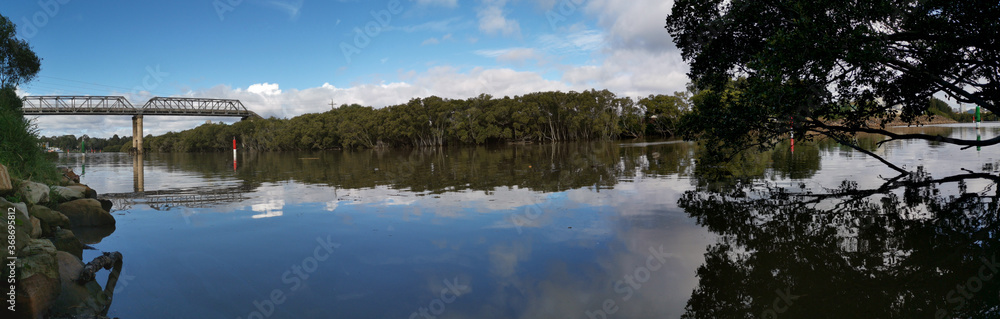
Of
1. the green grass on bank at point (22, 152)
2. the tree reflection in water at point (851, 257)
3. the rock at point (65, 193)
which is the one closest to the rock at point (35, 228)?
the rock at point (65, 193)

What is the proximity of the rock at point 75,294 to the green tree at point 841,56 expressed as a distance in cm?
1145

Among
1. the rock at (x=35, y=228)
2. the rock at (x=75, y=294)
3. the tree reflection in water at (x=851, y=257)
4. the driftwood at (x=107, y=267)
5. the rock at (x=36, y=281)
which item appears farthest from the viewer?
the rock at (x=35, y=228)

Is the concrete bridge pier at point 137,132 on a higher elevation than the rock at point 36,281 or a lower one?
higher

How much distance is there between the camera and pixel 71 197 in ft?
42.2

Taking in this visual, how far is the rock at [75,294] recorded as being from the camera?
19.3 ft

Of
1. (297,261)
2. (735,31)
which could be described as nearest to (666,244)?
(297,261)

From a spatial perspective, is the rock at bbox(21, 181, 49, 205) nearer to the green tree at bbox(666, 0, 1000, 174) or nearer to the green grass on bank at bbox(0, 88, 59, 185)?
the green grass on bank at bbox(0, 88, 59, 185)

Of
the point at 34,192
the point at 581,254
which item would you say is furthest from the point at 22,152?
the point at 581,254

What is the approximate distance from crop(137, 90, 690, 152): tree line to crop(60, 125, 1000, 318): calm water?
69.8 metres

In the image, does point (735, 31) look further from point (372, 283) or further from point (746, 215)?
point (372, 283)

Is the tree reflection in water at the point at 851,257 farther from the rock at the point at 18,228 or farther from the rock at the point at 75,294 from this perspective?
the rock at the point at 18,228

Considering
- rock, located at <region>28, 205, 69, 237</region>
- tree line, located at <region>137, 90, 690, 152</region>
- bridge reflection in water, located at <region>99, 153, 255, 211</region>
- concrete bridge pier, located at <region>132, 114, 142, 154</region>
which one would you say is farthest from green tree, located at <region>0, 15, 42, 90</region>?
concrete bridge pier, located at <region>132, 114, 142, 154</region>

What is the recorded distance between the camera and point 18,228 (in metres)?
6.38

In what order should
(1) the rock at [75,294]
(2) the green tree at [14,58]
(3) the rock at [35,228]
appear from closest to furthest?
(1) the rock at [75,294] → (3) the rock at [35,228] → (2) the green tree at [14,58]
